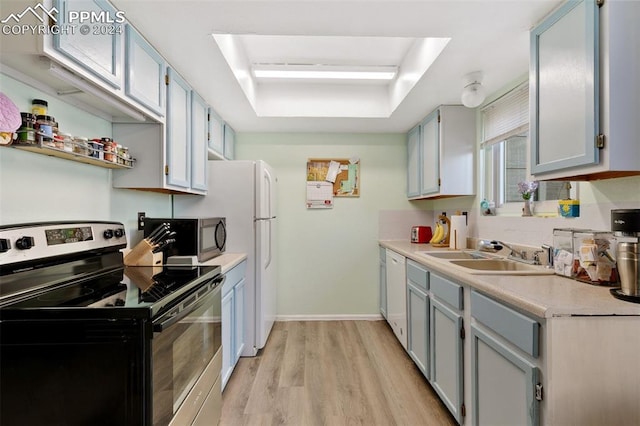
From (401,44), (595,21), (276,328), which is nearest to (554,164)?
(595,21)

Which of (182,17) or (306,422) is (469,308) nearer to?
(306,422)

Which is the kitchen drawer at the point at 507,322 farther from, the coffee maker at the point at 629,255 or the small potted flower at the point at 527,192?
the small potted flower at the point at 527,192

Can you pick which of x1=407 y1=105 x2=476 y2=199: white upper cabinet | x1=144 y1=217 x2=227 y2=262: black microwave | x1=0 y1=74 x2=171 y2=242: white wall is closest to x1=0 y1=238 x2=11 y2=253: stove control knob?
x1=0 y1=74 x2=171 y2=242: white wall

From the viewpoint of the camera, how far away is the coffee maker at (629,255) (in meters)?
1.20

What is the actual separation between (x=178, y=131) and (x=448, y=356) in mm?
2194

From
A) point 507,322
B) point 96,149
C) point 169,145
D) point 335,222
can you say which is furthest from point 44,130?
point 335,222

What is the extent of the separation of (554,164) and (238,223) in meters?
2.23

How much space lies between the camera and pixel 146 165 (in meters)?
1.99

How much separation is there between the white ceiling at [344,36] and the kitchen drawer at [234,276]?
53.0 inches

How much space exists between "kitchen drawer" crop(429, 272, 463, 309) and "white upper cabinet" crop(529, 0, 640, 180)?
731 mm

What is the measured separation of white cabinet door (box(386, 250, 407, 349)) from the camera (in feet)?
9.20

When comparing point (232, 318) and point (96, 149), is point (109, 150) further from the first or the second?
point (232, 318)

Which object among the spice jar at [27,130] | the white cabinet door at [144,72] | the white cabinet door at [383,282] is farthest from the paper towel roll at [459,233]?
the spice jar at [27,130]

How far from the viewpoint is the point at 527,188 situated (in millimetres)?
2207
